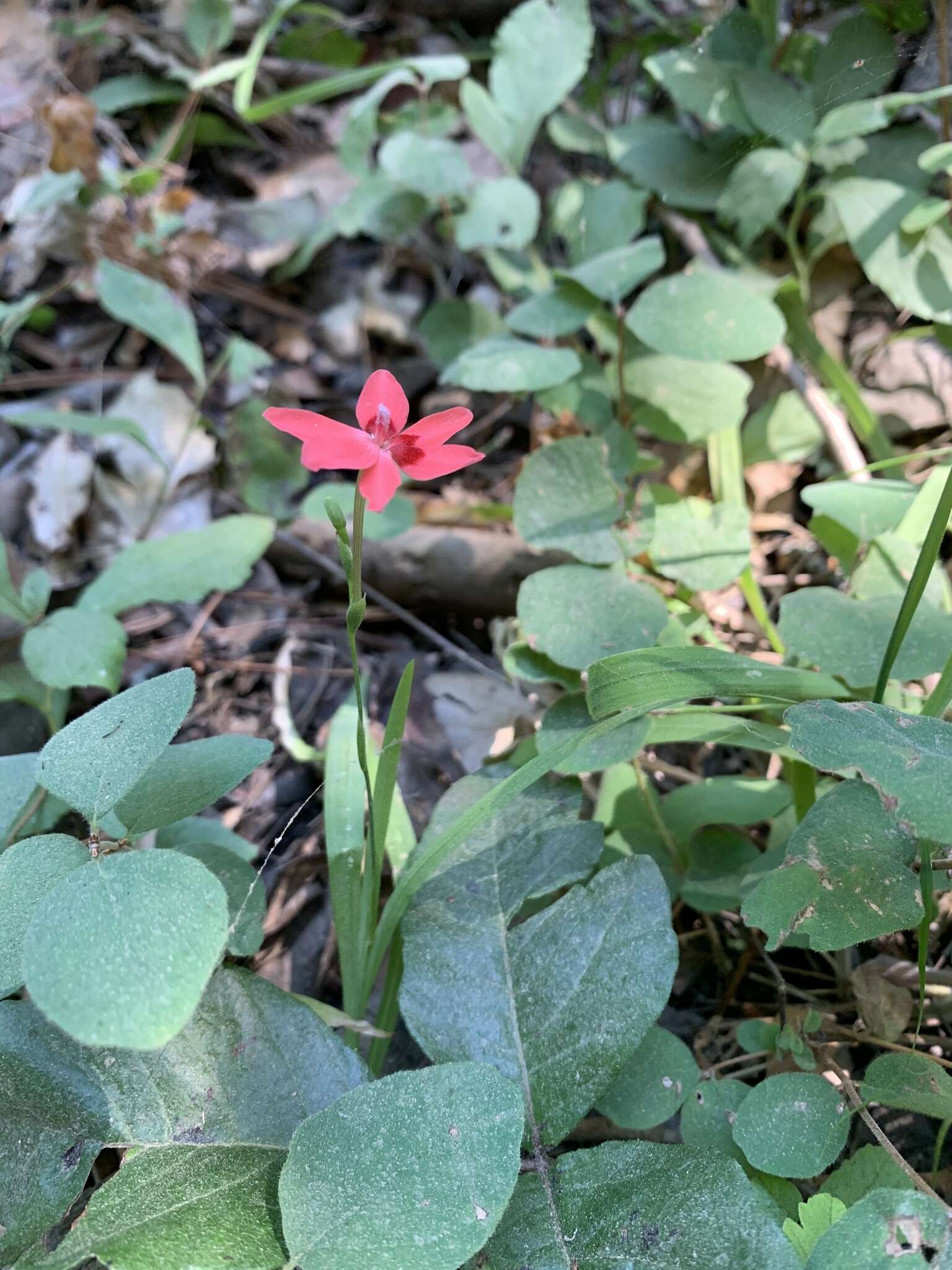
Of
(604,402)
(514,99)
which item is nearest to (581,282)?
(604,402)

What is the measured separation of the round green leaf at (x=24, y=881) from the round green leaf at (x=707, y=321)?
42.8 inches

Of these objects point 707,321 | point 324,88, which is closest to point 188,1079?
point 707,321

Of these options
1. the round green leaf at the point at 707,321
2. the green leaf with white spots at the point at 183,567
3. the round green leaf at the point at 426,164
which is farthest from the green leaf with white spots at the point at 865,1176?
the round green leaf at the point at 426,164

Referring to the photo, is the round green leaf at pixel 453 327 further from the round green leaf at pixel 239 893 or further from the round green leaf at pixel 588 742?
the round green leaf at pixel 239 893

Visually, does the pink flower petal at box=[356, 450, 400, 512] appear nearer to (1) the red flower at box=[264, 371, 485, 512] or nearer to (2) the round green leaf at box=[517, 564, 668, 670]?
(1) the red flower at box=[264, 371, 485, 512]

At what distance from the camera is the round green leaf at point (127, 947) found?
584mm

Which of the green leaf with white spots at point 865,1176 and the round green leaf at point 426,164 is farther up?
the round green leaf at point 426,164

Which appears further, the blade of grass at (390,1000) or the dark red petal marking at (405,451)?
the blade of grass at (390,1000)

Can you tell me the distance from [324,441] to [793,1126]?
2.47ft

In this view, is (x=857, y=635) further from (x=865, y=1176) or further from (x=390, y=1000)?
(x=390, y=1000)

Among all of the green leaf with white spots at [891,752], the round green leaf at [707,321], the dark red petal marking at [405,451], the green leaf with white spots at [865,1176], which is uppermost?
the dark red petal marking at [405,451]

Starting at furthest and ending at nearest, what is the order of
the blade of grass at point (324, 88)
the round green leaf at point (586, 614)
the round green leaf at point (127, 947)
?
1. the blade of grass at point (324, 88)
2. the round green leaf at point (586, 614)
3. the round green leaf at point (127, 947)

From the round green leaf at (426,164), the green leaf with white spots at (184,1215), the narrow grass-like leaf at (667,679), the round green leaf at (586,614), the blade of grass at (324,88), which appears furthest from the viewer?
the blade of grass at (324,88)

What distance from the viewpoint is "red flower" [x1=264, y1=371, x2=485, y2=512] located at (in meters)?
0.73
